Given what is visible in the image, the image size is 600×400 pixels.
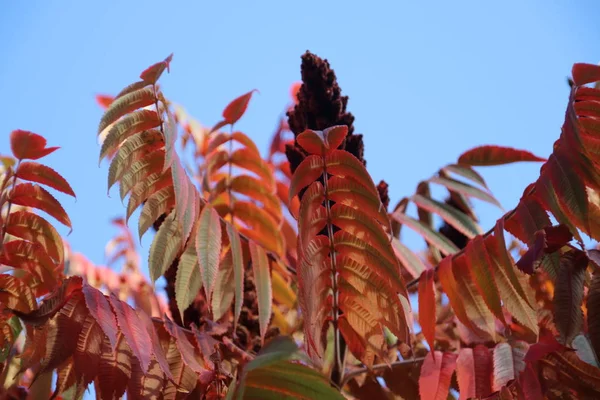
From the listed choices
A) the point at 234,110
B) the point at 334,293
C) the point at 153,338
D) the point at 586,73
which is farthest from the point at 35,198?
the point at 586,73

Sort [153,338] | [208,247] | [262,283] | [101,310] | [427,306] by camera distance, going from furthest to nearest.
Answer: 1. [262,283]
2. [208,247]
3. [427,306]
4. [153,338]
5. [101,310]

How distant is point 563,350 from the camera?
1651 mm

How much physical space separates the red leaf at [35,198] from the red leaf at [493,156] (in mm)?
1319

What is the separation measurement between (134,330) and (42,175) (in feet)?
2.21

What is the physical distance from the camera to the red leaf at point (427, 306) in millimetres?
1770

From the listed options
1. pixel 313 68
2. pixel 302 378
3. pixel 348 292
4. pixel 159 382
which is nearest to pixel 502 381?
pixel 348 292

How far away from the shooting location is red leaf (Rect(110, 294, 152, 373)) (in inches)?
60.7

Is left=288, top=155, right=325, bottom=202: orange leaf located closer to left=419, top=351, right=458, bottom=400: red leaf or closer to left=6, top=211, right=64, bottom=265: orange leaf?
left=419, top=351, right=458, bottom=400: red leaf

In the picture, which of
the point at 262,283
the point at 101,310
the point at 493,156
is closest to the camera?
the point at 101,310

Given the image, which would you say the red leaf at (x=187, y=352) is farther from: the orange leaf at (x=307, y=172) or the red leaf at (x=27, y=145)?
the red leaf at (x=27, y=145)

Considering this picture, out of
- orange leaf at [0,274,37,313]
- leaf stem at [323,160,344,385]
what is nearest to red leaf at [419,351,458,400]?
leaf stem at [323,160,344,385]

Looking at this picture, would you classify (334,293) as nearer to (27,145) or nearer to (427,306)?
(427,306)

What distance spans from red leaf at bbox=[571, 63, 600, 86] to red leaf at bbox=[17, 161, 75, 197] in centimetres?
135

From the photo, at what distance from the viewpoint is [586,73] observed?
6.45 feet
